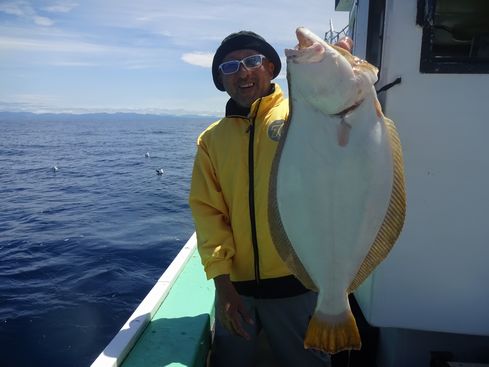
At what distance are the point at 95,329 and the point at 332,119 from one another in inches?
216

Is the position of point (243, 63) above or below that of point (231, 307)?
above

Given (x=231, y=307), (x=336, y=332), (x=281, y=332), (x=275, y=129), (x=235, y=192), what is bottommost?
(x=281, y=332)

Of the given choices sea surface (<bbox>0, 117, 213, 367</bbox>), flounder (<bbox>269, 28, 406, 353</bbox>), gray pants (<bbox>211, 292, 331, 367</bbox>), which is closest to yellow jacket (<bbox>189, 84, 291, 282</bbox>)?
gray pants (<bbox>211, 292, 331, 367</bbox>)

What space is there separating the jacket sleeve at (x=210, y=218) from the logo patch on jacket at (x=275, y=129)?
0.41m

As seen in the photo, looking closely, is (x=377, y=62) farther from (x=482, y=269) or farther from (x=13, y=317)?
(x=13, y=317)

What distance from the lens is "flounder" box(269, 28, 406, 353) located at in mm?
1407

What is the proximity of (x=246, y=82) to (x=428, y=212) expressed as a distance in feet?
4.33

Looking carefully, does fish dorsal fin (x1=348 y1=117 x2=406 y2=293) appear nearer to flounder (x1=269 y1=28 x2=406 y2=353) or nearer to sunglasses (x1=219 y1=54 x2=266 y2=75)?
flounder (x1=269 y1=28 x2=406 y2=353)

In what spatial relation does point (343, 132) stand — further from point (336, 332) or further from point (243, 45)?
point (243, 45)

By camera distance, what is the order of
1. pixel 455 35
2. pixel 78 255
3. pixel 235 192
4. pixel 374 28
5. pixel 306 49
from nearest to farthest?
Answer: pixel 306 49, pixel 235 192, pixel 374 28, pixel 455 35, pixel 78 255

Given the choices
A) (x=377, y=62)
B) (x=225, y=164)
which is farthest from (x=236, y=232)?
(x=377, y=62)

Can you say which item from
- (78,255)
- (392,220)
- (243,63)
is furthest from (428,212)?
(78,255)

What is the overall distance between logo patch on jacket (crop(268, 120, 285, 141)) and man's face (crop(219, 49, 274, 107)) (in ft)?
0.70

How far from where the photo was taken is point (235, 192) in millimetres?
2336
